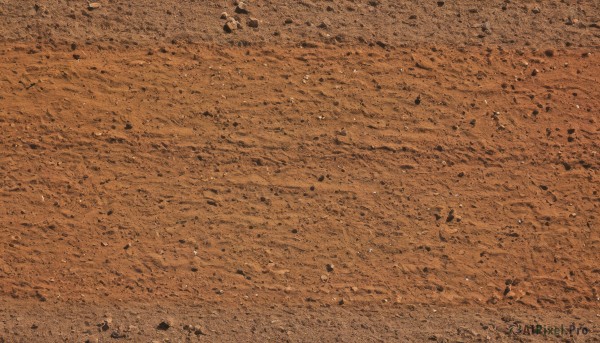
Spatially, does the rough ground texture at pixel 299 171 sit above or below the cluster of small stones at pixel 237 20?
below

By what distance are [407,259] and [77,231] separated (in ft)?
9.05

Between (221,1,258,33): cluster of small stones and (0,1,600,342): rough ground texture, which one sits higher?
(221,1,258,33): cluster of small stones

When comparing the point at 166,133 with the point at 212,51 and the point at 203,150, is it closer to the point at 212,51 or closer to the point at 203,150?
the point at 203,150

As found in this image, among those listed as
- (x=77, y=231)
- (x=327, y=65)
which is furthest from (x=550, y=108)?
(x=77, y=231)

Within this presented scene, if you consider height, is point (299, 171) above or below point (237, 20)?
below

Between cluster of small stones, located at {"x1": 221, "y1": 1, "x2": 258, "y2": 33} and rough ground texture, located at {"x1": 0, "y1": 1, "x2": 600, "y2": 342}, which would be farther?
cluster of small stones, located at {"x1": 221, "y1": 1, "x2": 258, "y2": 33}

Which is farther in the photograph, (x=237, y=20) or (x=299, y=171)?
(x=237, y=20)

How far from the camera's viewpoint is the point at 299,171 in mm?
6859

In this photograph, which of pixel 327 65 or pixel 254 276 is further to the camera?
pixel 327 65

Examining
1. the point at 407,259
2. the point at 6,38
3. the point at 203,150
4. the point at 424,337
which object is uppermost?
the point at 6,38

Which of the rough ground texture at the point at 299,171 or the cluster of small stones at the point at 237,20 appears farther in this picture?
the cluster of small stones at the point at 237,20

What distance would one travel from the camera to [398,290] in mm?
6648

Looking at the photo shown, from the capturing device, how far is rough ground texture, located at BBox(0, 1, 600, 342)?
6.60 m

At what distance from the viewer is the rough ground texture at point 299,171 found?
21.6 feet
